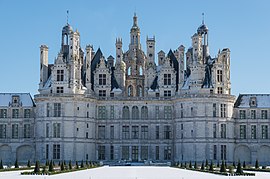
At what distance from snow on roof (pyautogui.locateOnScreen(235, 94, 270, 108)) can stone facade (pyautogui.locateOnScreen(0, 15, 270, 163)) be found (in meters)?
0.48

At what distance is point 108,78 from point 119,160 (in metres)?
12.5

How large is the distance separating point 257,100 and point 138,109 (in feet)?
59.0

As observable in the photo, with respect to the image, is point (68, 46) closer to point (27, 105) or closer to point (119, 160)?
point (27, 105)

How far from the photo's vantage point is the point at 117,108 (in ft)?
303

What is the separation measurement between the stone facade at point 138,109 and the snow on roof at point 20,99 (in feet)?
2.94

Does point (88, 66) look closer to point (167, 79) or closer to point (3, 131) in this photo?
point (167, 79)

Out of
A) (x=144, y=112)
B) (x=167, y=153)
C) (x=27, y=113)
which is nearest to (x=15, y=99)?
(x=27, y=113)

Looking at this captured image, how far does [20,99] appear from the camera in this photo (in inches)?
3674

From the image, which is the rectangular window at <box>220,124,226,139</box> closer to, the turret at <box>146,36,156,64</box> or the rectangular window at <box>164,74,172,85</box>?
the rectangular window at <box>164,74,172,85</box>

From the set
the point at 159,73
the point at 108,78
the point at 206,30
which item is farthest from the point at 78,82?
the point at 206,30

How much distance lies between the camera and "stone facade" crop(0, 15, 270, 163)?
87438 mm

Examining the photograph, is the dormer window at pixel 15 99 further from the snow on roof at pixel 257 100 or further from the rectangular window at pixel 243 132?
the rectangular window at pixel 243 132

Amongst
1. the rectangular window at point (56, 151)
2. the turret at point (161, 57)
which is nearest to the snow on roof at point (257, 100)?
the turret at point (161, 57)

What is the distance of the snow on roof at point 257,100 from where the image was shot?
9175cm
